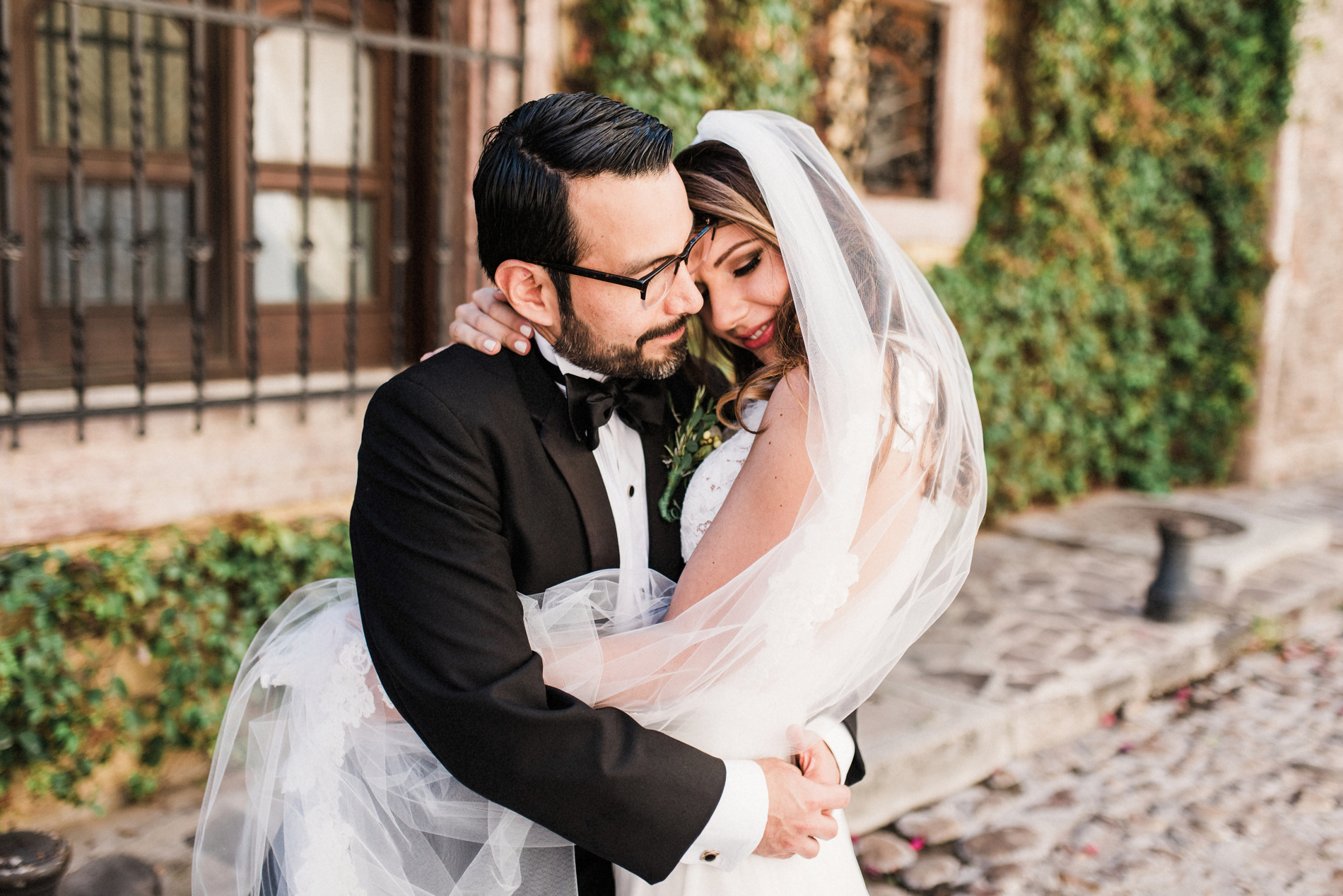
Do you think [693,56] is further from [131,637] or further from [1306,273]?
[1306,273]

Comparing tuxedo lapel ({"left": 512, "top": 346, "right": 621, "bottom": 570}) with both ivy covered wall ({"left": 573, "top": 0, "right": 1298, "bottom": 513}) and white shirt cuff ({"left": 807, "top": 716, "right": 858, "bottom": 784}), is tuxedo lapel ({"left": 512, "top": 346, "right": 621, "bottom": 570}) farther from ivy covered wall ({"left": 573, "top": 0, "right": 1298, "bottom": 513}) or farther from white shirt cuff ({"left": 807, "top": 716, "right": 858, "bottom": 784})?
ivy covered wall ({"left": 573, "top": 0, "right": 1298, "bottom": 513})

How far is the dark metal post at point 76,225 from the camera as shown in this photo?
3.36m

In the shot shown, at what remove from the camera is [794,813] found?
1780 mm

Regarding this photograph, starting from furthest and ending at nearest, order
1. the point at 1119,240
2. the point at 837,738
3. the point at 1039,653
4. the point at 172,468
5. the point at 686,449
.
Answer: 1. the point at 1119,240
2. the point at 1039,653
3. the point at 172,468
4. the point at 686,449
5. the point at 837,738

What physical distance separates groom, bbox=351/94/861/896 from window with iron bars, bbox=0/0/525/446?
2.20m

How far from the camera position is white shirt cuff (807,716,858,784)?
196 cm

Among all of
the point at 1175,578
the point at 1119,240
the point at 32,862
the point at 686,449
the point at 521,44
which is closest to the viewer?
the point at 686,449

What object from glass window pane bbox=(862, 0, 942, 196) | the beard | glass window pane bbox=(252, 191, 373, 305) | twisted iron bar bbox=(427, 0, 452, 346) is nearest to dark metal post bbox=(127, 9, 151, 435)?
glass window pane bbox=(252, 191, 373, 305)

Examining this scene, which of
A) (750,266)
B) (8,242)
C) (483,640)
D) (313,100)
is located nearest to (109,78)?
(313,100)

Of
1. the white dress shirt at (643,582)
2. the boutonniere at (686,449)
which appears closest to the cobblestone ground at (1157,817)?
the white dress shirt at (643,582)

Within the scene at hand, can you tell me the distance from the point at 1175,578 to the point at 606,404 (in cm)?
453

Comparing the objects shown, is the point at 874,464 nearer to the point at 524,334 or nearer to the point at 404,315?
the point at 524,334

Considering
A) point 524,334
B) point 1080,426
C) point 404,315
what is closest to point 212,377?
point 404,315

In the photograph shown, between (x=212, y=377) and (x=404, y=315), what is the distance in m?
0.89
